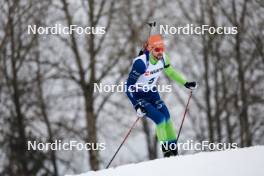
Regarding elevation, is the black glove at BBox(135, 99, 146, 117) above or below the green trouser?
above

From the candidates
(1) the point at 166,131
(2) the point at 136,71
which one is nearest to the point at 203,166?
(1) the point at 166,131

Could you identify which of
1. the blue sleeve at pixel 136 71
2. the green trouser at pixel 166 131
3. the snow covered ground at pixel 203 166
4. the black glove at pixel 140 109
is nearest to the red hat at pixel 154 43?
the blue sleeve at pixel 136 71

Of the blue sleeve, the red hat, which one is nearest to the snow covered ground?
the blue sleeve

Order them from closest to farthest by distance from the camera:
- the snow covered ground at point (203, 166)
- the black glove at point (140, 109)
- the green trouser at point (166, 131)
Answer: the snow covered ground at point (203, 166)
the black glove at point (140, 109)
the green trouser at point (166, 131)

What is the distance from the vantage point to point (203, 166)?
6578 mm

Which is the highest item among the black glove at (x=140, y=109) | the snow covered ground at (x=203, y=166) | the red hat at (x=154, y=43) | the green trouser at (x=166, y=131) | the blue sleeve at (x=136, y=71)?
the red hat at (x=154, y=43)

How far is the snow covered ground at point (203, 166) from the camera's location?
20.9 ft

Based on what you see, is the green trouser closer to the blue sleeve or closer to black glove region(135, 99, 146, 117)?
black glove region(135, 99, 146, 117)

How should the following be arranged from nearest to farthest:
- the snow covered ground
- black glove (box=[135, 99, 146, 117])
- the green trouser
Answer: the snow covered ground
black glove (box=[135, 99, 146, 117])
the green trouser

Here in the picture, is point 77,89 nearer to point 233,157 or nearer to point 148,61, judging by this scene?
point 148,61

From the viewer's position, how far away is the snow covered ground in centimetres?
638

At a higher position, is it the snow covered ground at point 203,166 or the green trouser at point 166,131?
the green trouser at point 166,131

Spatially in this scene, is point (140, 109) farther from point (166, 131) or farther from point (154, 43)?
point (154, 43)

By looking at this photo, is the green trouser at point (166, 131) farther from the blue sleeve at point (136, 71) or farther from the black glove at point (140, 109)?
the blue sleeve at point (136, 71)
